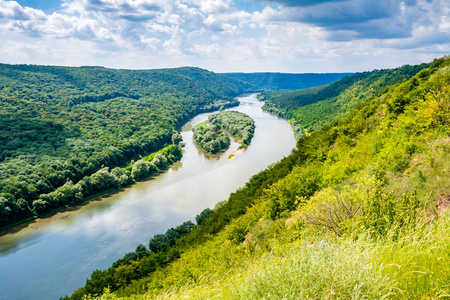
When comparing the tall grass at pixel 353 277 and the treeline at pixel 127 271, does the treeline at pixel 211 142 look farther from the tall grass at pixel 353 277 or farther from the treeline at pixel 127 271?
the tall grass at pixel 353 277

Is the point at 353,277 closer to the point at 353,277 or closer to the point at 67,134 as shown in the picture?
the point at 353,277

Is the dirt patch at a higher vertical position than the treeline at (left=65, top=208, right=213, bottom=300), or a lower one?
higher

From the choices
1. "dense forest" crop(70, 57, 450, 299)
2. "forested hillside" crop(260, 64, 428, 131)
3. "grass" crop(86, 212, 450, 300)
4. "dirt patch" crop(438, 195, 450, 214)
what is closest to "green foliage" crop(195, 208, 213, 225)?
"dense forest" crop(70, 57, 450, 299)

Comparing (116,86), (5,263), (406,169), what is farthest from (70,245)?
(116,86)

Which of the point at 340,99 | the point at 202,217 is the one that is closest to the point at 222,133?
the point at 202,217

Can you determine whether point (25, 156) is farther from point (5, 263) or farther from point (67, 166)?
point (5, 263)

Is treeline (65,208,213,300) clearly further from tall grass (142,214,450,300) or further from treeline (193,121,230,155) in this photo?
treeline (193,121,230,155)
